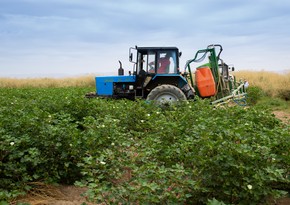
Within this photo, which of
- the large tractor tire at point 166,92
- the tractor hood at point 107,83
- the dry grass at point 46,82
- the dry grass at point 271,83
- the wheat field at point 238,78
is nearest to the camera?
the large tractor tire at point 166,92

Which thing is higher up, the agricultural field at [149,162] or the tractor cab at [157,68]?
the tractor cab at [157,68]

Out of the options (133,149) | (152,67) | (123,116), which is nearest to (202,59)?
(152,67)

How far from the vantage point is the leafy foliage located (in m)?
3.22

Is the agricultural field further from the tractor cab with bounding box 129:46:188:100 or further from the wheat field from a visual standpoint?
the wheat field

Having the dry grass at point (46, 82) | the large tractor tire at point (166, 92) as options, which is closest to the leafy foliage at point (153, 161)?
the large tractor tire at point (166, 92)

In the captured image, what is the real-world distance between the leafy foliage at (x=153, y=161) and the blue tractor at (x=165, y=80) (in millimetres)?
4343

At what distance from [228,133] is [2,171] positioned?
9.26 feet

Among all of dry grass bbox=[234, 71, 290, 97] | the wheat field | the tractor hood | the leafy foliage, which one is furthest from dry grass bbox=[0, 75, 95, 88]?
the leafy foliage

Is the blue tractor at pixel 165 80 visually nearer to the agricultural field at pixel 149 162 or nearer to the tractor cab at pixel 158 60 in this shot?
the tractor cab at pixel 158 60

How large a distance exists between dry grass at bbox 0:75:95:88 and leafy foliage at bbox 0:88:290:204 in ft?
88.3

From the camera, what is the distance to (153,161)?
4250mm

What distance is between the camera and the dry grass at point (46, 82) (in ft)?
106

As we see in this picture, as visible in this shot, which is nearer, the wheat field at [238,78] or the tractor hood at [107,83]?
the tractor hood at [107,83]

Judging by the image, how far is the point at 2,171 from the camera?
4.34m
